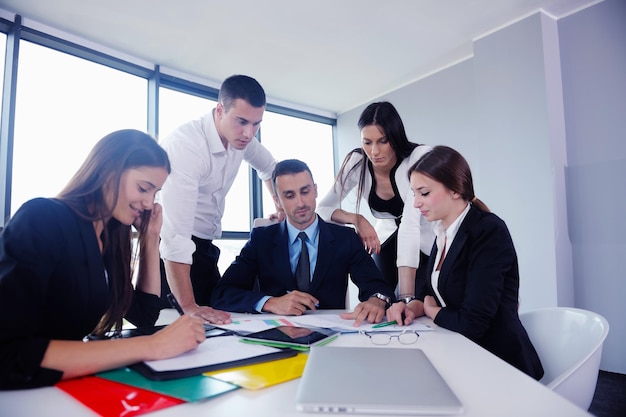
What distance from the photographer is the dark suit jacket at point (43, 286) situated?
729 mm

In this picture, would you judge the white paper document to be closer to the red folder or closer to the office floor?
the red folder

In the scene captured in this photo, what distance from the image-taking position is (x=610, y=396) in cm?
271

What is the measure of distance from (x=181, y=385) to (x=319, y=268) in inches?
47.6

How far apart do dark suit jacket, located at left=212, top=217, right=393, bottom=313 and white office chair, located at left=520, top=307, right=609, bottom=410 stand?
586mm

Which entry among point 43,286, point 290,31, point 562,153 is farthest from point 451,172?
point 290,31

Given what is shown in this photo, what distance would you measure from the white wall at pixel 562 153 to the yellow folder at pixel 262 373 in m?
3.11

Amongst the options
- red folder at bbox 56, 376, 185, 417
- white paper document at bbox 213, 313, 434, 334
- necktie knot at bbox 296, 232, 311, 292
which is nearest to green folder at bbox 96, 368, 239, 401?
red folder at bbox 56, 376, 185, 417

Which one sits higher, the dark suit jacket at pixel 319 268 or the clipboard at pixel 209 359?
the dark suit jacket at pixel 319 268

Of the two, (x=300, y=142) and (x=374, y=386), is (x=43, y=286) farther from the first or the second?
(x=300, y=142)

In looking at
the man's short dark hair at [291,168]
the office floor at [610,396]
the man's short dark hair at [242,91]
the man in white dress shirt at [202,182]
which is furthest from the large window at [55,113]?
the office floor at [610,396]

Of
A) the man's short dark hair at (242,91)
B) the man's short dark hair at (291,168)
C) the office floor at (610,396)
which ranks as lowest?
the office floor at (610,396)

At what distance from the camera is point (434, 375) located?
71 cm

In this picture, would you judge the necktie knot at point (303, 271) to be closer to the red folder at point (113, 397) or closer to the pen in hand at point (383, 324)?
the pen in hand at point (383, 324)

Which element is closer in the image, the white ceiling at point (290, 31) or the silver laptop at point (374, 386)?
the silver laptop at point (374, 386)
